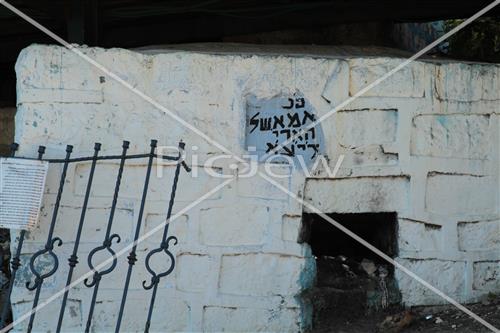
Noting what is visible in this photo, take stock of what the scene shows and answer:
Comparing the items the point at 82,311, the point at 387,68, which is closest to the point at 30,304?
the point at 82,311

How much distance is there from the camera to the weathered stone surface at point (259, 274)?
460cm

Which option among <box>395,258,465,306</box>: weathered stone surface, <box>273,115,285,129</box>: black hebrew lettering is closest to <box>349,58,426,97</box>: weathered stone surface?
<box>273,115,285,129</box>: black hebrew lettering

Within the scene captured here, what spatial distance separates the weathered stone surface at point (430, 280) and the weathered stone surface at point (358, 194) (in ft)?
1.09

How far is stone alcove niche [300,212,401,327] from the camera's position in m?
4.76

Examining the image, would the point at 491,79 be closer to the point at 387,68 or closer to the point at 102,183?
the point at 387,68

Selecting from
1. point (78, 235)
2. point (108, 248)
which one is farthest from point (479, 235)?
point (78, 235)

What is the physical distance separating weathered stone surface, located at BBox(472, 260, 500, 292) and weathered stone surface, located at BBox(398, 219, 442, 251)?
0.29 metres

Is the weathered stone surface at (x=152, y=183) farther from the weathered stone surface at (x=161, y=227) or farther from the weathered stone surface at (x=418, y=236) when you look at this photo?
the weathered stone surface at (x=418, y=236)

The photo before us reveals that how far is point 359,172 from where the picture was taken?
15.4 feet

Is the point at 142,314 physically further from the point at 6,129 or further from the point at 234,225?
the point at 6,129

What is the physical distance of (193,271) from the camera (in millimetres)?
4570

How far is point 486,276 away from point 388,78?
1.26 meters

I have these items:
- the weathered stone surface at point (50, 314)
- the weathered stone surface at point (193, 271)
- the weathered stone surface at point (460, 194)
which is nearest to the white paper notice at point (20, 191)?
the weathered stone surface at point (50, 314)

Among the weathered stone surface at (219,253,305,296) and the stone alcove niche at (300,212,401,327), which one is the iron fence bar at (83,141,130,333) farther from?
the stone alcove niche at (300,212,401,327)
